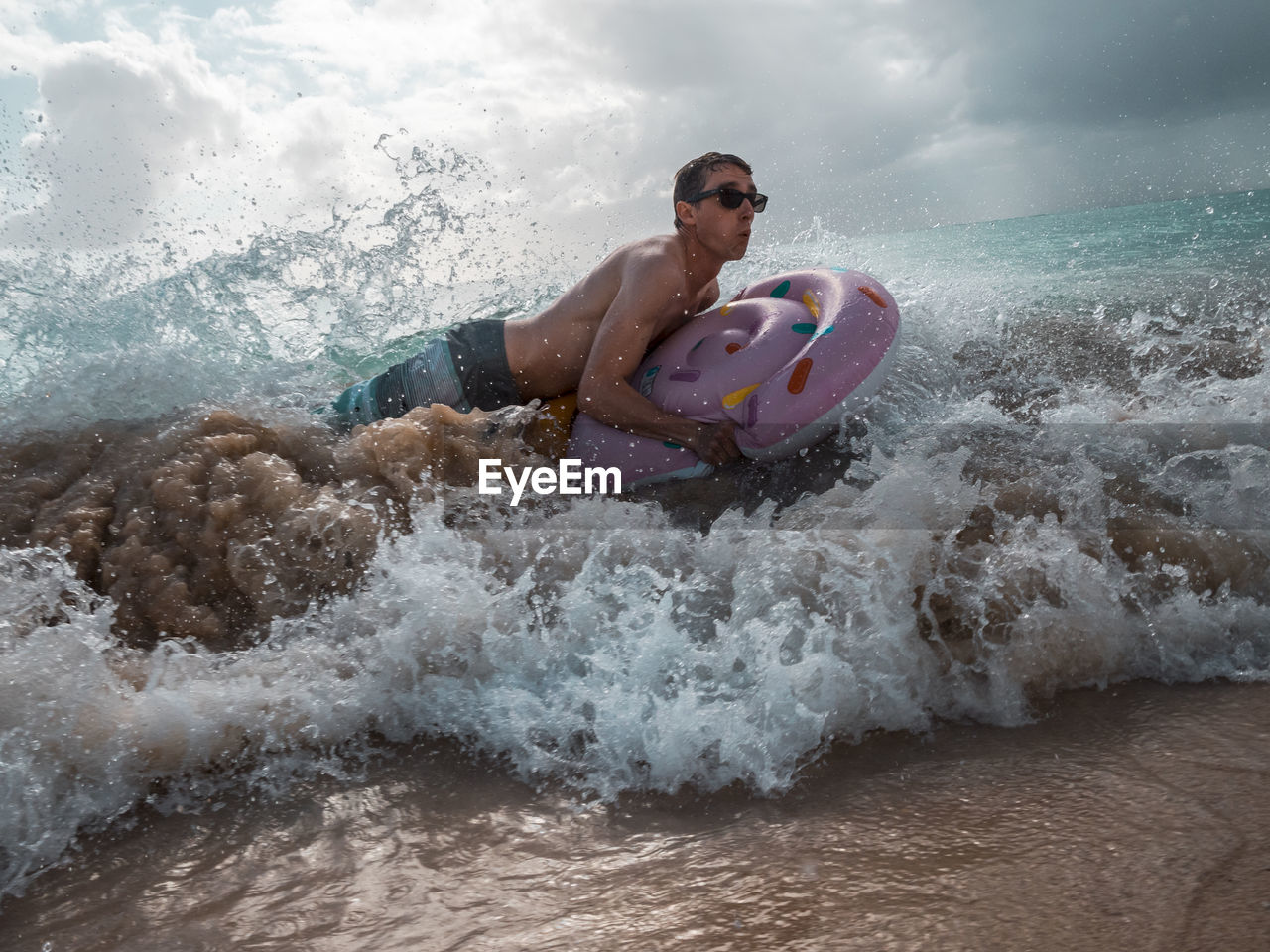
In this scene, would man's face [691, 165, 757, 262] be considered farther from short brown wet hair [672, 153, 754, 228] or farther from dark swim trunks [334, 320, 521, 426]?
dark swim trunks [334, 320, 521, 426]

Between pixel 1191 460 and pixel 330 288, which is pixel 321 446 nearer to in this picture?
pixel 330 288

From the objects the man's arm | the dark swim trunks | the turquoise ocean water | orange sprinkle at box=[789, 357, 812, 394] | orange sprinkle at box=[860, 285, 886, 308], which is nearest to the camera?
the turquoise ocean water

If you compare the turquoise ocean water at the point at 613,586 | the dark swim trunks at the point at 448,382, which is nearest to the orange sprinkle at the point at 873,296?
the turquoise ocean water at the point at 613,586

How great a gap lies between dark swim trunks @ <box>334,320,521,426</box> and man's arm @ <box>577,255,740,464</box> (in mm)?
584

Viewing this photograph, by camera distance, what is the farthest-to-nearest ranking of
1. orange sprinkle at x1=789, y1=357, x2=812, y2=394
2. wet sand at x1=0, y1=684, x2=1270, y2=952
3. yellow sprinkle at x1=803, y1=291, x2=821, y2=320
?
yellow sprinkle at x1=803, y1=291, x2=821, y2=320 → orange sprinkle at x1=789, y1=357, x2=812, y2=394 → wet sand at x1=0, y1=684, x2=1270, y2=952

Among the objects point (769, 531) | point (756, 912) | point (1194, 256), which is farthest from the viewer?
point (1194, 256)

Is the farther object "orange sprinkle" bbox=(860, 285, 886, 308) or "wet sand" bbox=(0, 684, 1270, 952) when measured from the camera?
"orange sprinkle" bbox=(860, 285, 886, 308)

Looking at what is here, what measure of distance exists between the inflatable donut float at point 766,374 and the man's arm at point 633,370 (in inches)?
2.0

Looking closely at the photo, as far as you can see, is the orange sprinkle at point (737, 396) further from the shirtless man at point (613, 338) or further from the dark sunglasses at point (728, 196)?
the dark sunglasses at point (728, 196)

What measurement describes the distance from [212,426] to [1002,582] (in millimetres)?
2887

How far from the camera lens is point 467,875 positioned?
160cm

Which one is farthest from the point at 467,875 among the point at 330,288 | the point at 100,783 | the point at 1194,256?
the point at 1194,256

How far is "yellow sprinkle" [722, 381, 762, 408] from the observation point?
3.24 m

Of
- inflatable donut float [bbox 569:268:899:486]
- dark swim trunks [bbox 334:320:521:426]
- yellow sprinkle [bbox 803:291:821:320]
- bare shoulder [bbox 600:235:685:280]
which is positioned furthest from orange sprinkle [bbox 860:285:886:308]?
dark swim trunks [bbox 334:320:521:426]
